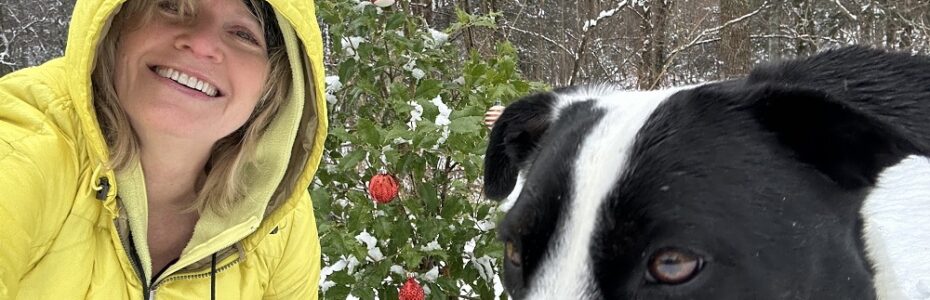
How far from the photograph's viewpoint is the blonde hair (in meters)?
1.78

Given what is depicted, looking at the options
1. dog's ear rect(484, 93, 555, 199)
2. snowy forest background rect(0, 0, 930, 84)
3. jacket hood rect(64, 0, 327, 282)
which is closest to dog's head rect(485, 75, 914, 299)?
dog's ear rect(484, 93, 555, 199)

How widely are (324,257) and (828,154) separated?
2087 mm

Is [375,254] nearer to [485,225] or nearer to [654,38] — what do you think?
[485,225]

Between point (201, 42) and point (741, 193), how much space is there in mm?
1332

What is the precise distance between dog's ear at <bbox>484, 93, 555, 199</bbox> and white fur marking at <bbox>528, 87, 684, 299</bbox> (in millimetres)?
559

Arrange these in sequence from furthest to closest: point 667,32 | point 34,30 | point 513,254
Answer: point 34,30
point 667,32
point 513,254

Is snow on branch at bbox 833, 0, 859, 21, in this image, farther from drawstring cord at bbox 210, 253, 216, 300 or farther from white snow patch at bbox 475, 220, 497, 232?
drawstring cord at bbox 210, 253, 216, 300

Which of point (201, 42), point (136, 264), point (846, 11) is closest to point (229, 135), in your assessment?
point (201, 42)

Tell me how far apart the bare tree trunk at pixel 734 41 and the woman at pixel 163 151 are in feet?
24.0

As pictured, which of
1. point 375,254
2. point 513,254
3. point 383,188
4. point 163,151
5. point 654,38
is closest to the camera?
point 513,254

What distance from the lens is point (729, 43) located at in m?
8.68

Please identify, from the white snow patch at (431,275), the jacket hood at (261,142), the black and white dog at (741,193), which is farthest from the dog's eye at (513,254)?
the white snow patch at (431,275)

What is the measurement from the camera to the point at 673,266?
4.16ft

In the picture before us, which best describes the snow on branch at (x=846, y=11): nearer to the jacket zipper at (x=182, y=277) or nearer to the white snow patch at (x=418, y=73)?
the white snow patch at (x=418, y=73)
